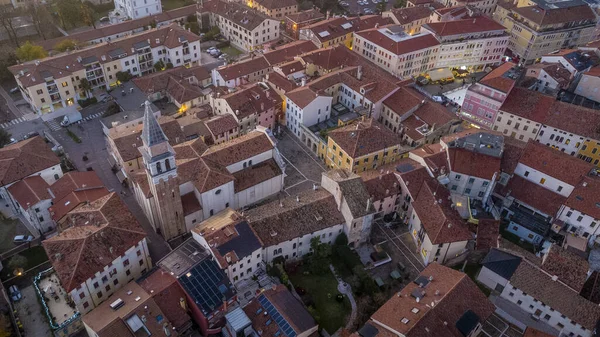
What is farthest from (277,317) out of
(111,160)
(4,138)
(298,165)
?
(4,138)

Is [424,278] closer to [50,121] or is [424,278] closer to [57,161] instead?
[57,161]

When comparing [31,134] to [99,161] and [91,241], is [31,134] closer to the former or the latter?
[99,161]

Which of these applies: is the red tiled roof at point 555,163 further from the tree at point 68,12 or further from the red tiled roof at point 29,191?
the tree at point 68,12

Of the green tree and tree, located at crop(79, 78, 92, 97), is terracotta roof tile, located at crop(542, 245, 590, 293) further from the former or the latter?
tree, located at crop(79, 78, 92, 97)

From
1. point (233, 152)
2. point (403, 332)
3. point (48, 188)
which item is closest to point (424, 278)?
point (403, 332)

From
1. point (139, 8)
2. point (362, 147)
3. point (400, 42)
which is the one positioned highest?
point (400, 42)

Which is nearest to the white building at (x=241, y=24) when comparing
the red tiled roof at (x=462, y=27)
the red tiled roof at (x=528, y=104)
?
the red tiled roof at (x=462, y=27)
